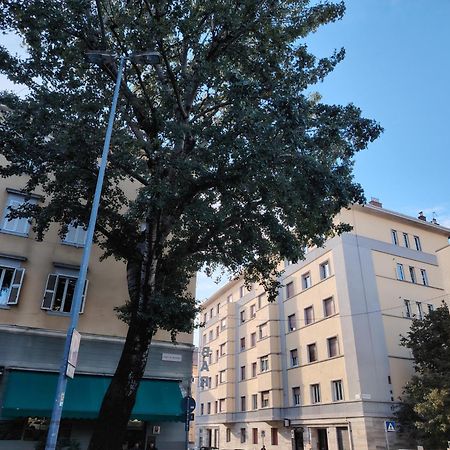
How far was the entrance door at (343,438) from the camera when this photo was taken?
24.3 m

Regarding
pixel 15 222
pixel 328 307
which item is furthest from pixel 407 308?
pixel 15 222

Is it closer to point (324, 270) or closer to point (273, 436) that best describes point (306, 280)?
point (324, 270)

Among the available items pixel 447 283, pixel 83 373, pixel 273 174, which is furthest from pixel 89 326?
pixel 447 283

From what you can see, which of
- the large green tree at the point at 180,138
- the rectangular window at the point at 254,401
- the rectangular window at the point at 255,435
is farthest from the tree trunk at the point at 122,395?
the rectangular window at the point at 255,435

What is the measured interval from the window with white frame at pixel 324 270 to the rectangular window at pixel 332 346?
4.05 metres

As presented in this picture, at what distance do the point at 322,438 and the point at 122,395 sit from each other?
20.9 meters

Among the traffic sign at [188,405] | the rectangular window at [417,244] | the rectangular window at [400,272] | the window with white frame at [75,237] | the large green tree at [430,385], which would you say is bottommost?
the traffic sign at [188,405]

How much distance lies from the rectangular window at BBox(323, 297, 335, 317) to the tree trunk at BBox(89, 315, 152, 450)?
62.3 feet

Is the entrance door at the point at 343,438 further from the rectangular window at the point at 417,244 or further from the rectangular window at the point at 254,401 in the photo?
the rectangular window at the point at 417,244

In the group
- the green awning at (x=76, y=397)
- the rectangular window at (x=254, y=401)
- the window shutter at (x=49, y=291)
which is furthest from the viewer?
the rectangular window at (x=254, y=401)

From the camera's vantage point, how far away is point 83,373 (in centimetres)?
1526

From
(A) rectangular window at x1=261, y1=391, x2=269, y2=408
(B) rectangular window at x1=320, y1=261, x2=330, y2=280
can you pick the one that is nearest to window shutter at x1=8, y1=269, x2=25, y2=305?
(B) rectangular window at x1=320, y1=261, x2=330, y2=280

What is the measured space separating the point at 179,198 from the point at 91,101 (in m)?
3.55

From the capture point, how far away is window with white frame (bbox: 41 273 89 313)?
15898mm
